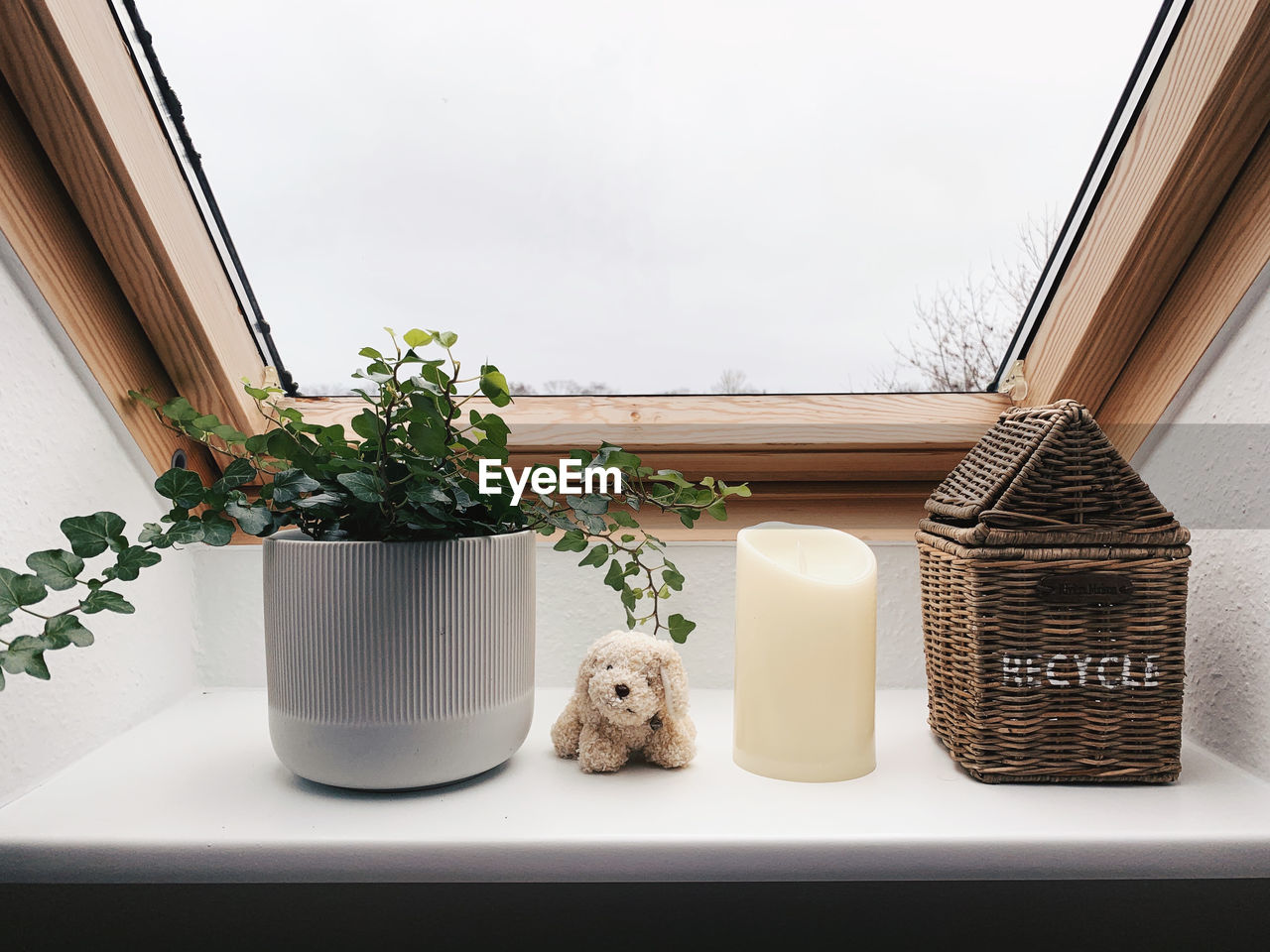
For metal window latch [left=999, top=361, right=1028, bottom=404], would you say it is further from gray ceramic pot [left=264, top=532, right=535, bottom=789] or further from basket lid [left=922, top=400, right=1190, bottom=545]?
gray ceramic pot [left=264, top=532, right=535, bottom=789]

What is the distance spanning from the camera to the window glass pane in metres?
0.84

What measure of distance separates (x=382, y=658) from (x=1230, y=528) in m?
0.76

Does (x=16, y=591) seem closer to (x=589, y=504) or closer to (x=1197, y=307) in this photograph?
(x=589, y=504)

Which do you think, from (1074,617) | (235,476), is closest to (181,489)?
(235,476)

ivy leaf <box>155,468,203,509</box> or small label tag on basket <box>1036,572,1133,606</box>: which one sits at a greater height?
ivy leaf <box>155,468,203,509</box>

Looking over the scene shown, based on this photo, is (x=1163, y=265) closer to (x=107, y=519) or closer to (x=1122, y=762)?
(x=1122, y=762)

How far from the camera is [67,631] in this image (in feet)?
1.78

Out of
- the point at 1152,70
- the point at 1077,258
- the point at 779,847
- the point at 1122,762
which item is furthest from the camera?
the point at 1077,258

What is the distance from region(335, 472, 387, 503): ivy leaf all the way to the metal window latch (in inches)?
30.2

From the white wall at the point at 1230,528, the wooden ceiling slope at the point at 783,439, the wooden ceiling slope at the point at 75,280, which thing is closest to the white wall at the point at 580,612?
the wooden ceiling slope at the point at 783,439

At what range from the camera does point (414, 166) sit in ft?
3.05

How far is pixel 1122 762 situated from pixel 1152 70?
65 cm

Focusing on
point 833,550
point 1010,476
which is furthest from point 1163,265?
point 833,550

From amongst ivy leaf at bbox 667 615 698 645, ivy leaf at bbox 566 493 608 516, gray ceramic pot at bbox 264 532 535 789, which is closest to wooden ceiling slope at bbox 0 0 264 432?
gray ceramic pot at bbox 264 532 535 789
